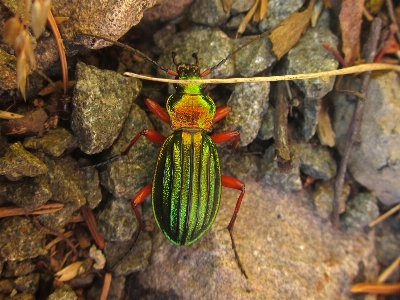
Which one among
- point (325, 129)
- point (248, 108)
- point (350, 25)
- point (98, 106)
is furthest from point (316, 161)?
point (98, 106)

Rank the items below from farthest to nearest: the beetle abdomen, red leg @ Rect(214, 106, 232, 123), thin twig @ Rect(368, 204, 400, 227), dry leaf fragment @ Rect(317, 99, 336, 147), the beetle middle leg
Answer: thin twig @ Rect(368, 204, 400, 227) → dry leaf fragment @ Rect(317, 99, 336, 147) → red leg @ Rect(214, 106, 232, 123) → the beetle middle leg → the beetle abdomen

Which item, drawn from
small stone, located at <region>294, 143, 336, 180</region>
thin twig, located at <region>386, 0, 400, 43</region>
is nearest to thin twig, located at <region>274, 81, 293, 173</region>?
small stone, located at <region>294, 143, 336, 180</region>

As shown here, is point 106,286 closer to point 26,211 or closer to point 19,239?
point 19,239

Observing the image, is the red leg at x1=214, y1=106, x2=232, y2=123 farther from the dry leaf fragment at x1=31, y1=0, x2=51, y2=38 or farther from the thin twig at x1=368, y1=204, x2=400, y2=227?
the thin twig at x1=368, y1=204, x2=400, y2=227

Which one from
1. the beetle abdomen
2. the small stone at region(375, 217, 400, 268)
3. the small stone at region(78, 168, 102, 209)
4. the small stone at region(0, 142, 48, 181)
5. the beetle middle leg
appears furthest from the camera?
the small stone at region(375, 217, 400, 268)

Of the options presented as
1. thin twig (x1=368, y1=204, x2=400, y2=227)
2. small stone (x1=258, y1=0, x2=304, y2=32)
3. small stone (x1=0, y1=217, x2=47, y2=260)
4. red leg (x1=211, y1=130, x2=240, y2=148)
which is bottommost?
thin twig (x1=368, y1=204, x2=400, y2=227)

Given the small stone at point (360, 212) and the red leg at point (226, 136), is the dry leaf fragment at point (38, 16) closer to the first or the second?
the red leg at point (226, 136)

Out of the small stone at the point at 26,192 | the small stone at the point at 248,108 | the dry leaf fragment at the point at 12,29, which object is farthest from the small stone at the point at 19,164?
the small stone at the point at 248,108
